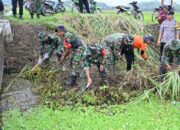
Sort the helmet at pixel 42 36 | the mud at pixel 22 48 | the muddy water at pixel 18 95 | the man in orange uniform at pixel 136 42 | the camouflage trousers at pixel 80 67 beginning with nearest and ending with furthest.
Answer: the muddy water at pixel 18 95 < the man in orange uniform at pixel 136 42 < the camouflage trousers at pixel 80 67 < the helmet at pixel 42 36 < the mud at pixel 22 48

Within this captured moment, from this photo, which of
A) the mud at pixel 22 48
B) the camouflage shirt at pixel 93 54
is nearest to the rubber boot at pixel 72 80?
the camouflage shirt at pixel 93 54

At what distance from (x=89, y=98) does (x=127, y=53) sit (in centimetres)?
220

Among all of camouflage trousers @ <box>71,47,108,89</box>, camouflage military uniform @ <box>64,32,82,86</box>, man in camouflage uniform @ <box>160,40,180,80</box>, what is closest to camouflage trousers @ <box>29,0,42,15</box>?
camouflage military uniform @ <box>64,32,82,86</box>

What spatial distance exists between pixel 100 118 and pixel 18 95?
263cm

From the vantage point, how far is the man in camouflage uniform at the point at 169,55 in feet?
32.6

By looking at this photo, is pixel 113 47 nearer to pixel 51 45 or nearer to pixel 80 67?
pixel 80 67

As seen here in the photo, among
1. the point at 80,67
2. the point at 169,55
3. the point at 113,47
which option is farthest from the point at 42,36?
the point at 169,55

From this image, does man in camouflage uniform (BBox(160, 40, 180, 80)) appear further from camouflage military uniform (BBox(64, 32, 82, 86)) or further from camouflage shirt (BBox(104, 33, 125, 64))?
camouflage military uniform (BBox(64, 32, 82, 86))

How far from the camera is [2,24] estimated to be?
13.9 meters

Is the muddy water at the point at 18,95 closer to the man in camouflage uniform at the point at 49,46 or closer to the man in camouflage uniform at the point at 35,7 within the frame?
the man in camouflage uniform at the point at 49,46

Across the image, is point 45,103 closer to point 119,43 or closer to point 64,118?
point 64,118

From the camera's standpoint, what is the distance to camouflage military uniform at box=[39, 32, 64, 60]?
11.7 m

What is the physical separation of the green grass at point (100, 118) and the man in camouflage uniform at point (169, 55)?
45.7 inches

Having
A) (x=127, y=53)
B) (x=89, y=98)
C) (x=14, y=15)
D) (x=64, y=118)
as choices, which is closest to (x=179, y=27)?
(x=127, y=53)
